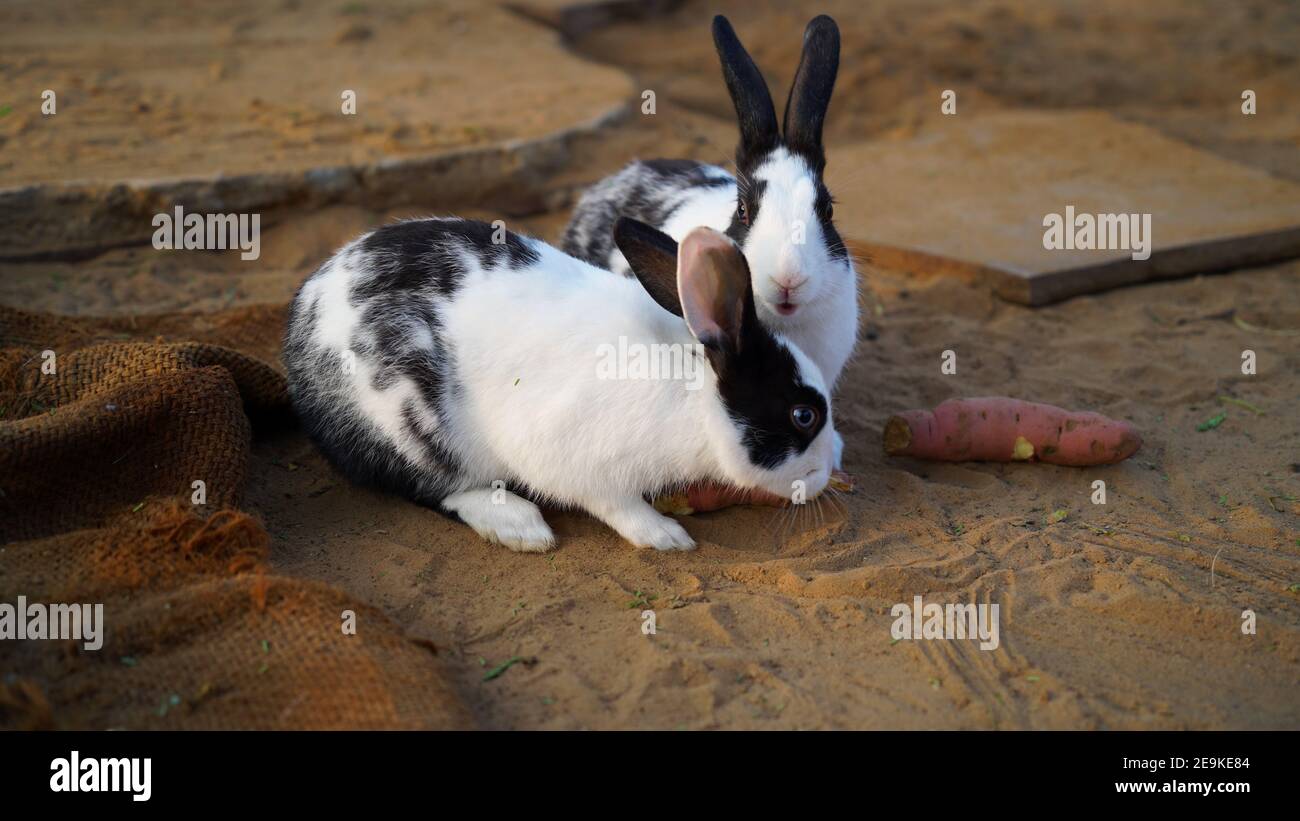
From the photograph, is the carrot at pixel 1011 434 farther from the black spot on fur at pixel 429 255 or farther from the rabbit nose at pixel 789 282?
the black spot on fur at pixel 429 255

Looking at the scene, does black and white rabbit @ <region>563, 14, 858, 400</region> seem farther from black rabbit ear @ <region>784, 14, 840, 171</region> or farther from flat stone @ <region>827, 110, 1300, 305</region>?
flat stone @ <region>827, 110, 1300, 305</region>

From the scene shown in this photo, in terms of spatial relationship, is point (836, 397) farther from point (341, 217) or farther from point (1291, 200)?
point (1291, 200)

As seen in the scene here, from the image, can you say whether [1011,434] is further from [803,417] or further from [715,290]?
[715,290]

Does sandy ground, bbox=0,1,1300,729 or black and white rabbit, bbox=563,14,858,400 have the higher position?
black and white rabbit, bbox=563,14,858,400

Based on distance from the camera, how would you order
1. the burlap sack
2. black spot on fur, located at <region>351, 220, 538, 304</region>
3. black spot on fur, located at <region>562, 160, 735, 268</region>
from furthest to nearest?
1. black spot on fur, located at <region>562, 160, 735, 268</region>
2. black spot on fur, located at <region>351, 220, 538, 304</region>
3. the burlap sack

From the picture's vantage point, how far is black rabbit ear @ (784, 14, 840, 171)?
15.2 ft

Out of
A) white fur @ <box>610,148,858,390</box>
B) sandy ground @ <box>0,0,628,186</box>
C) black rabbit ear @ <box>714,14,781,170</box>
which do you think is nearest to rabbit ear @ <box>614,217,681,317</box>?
white fur @ <box>610,148,858,390</box>

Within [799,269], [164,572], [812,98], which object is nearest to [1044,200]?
[812,98]

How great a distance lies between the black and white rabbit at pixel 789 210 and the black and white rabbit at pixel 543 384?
0.29 meters

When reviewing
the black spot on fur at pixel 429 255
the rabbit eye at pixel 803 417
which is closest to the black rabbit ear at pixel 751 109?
the black spot on fur at pixel 429 255

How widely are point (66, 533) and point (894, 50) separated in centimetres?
829

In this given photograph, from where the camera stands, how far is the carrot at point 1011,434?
466cm

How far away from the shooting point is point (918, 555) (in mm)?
4137

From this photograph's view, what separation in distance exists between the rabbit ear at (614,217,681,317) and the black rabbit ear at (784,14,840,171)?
36.2 inches
